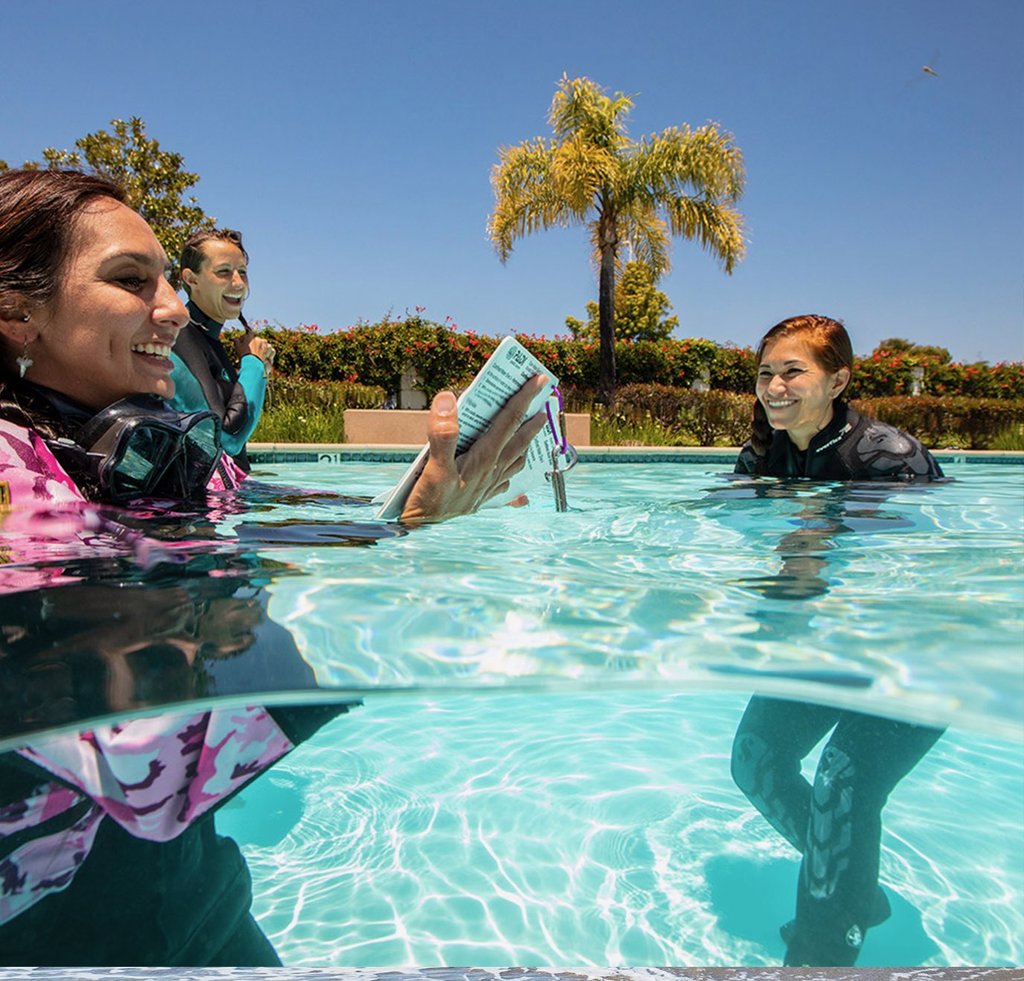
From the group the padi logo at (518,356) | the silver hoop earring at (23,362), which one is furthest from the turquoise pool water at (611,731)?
the silver hoop earring at (23,362)

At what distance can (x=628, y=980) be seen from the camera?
28.1 inches

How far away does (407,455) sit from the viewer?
10.8 meters

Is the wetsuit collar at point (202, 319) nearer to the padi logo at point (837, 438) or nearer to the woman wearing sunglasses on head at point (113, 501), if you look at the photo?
the woman wearing sunglasses on head at point (113, 501)

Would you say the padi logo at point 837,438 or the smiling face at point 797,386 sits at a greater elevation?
the smiling face at point 797,386

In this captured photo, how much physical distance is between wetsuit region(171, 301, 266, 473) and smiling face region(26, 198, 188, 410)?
153 cm

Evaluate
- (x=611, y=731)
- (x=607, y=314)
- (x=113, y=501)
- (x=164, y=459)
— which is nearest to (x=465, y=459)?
(x=164, y=459)

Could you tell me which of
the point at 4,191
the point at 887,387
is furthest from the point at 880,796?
the point at 887,387

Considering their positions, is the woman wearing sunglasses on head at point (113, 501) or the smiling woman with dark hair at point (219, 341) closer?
the woman wearing sunglasses on head at point (113, 501)

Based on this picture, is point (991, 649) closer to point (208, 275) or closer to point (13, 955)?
point (13, 955)

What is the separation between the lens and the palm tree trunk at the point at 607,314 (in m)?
17.2

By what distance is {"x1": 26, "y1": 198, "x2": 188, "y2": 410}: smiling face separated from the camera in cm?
196

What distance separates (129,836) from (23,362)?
1.13 meters

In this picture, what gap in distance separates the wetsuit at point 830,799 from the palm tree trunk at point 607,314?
591 inches

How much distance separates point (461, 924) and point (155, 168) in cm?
2156
